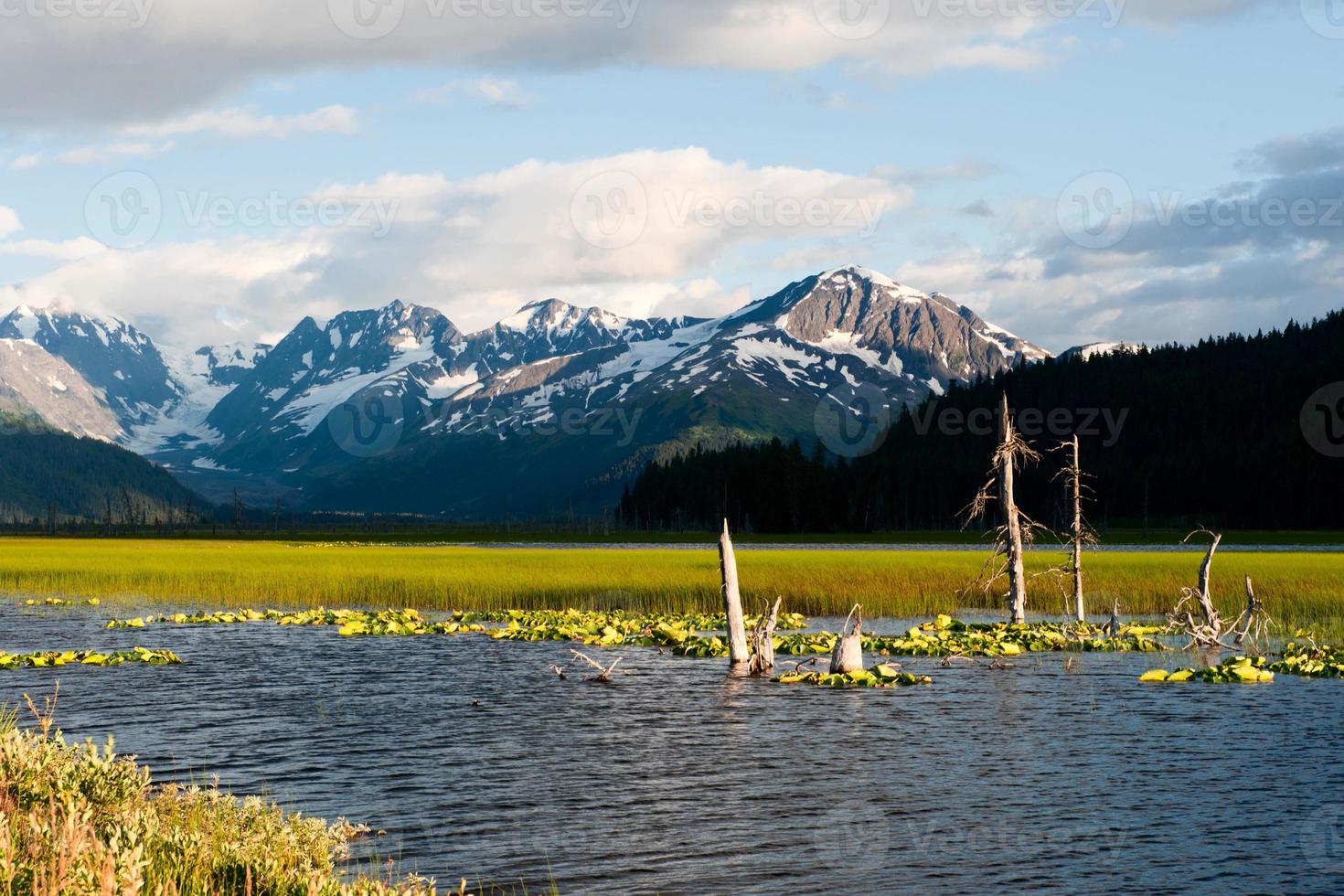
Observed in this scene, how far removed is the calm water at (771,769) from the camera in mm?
19344

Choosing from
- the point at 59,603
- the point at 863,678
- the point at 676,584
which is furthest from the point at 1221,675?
the point at 59,603

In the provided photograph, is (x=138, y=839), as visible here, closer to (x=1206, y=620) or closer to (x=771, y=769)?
(x=771, y=769)

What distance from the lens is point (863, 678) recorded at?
37500 millimetres

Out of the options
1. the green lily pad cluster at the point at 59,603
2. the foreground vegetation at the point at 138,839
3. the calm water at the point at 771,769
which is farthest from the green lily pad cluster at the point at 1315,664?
the green lily pad cluster at the point at 59,603

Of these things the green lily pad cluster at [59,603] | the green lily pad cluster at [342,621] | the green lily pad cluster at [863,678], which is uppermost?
the green lily pad cluster at [59,603]

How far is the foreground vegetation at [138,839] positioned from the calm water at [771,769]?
8.67 feet

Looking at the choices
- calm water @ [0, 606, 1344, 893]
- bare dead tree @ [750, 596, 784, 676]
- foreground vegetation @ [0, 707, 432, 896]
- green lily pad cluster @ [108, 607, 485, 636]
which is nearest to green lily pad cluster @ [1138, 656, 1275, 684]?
calm water @ [0, 606, 1344, 893]

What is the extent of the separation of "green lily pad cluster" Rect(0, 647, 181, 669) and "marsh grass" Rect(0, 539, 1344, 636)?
84.7ft

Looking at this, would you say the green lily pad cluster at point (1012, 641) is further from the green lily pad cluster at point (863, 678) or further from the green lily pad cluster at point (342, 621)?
the green lily pad cluster at point (342, 621)

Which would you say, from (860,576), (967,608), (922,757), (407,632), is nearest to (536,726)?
(922,757)

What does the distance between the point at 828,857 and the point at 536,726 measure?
12.5 metres

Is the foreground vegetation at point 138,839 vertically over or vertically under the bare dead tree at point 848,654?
over

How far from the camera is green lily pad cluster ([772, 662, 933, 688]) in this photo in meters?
37.5

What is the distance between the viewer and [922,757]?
26.8 metres
